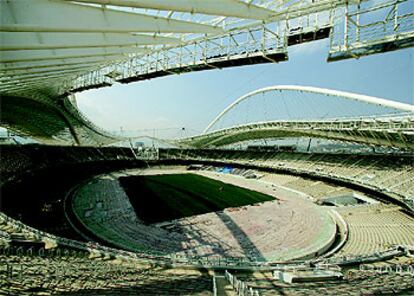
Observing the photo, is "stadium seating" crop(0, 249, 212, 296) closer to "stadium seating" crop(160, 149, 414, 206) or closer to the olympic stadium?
the olympic stadium

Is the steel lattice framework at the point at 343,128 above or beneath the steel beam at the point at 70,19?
above

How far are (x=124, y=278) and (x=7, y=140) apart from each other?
4652cm

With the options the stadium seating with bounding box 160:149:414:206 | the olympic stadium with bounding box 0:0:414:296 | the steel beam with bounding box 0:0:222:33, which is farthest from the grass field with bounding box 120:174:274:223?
the steel beam with bounding box 0:0:222:33

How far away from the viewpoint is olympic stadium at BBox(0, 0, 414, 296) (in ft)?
26.6

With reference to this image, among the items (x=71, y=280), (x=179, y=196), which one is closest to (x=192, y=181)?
(x=179, y=196)

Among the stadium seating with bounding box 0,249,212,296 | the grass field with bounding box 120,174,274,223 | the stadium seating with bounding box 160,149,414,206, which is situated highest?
the stadium seating with bounding box 160,149,414,206

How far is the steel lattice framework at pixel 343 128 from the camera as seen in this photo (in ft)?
90.5

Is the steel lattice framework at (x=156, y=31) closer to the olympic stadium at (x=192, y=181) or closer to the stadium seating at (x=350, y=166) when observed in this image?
the olympic stadium at (x=192, y=181)

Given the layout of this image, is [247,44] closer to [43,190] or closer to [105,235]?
[105,235]

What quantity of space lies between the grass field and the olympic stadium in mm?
287

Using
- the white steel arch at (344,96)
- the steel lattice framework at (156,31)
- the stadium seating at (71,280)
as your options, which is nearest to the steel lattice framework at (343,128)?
the white steel arch at (344,96)

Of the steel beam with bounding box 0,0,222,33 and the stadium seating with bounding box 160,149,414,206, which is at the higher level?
the stadium seating with bounding box 160,149,414,206

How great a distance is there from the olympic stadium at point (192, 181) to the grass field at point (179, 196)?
29cm

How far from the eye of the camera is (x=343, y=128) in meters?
34.5
